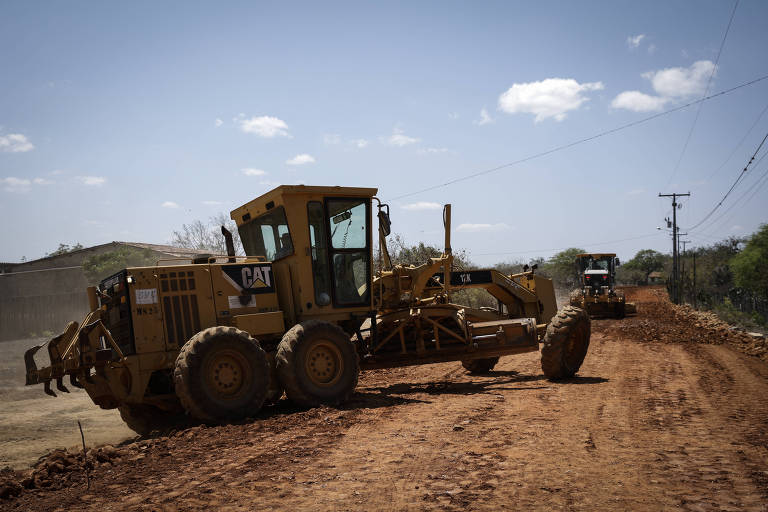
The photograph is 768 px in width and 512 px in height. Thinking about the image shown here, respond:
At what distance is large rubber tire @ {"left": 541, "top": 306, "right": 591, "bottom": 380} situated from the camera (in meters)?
10.5

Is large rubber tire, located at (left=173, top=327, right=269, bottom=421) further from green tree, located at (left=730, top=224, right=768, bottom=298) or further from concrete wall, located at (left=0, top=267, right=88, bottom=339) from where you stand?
green tree, located at (left=730, top=224, right=768, bottom=298)

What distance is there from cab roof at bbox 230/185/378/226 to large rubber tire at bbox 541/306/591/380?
393 centimetres

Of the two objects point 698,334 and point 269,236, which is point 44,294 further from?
point 698,334

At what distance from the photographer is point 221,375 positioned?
308 inches

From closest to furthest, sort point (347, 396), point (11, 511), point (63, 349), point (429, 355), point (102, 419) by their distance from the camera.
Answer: point (11, 511) → point (63, 349) → point (347, 396) → point (429, 355) → point (102, 419)

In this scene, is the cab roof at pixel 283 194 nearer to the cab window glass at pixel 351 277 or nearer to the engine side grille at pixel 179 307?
the cab window glass at pixel 351 277

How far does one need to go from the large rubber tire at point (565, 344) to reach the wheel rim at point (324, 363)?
3810 mm

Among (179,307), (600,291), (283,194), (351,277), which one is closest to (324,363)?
(351,277)

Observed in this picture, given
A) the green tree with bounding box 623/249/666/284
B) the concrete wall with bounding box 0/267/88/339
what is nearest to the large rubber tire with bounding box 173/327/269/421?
the concrete wall with bounding box 0/267/88/339

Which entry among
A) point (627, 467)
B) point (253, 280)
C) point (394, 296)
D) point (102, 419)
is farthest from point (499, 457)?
point (102, 419)

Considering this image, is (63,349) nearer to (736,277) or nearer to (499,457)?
(499,457)

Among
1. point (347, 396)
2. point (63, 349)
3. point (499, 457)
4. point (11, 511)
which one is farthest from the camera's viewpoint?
point (347, 396)

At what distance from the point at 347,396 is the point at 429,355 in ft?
6.98

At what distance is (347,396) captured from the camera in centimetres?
890
